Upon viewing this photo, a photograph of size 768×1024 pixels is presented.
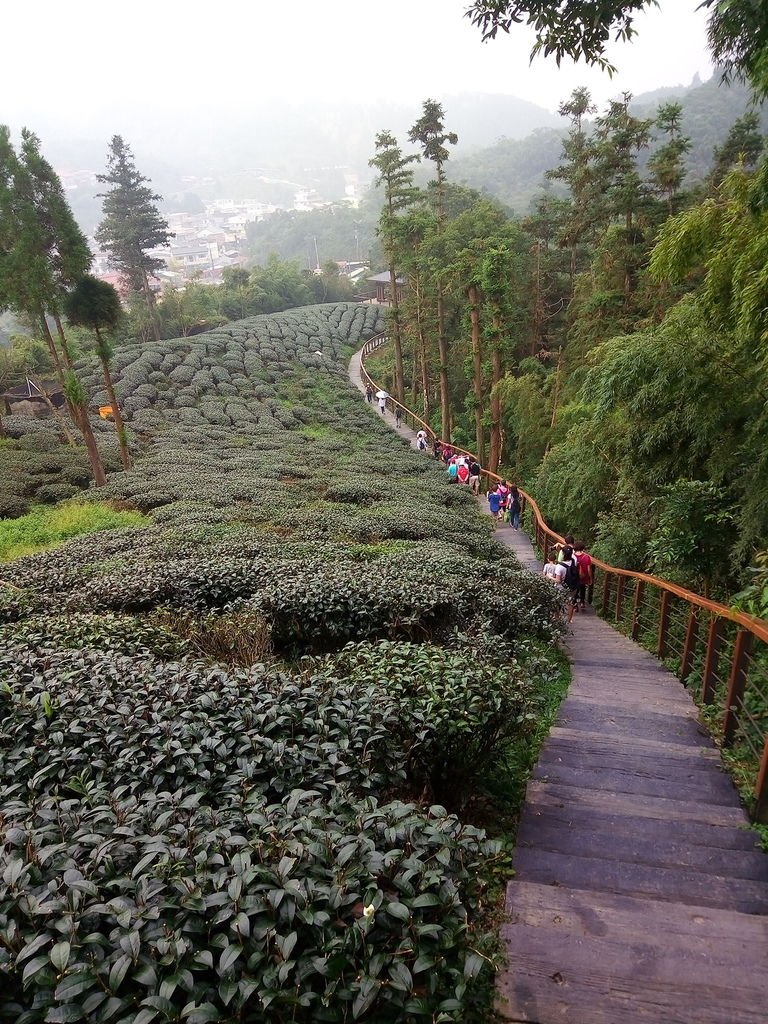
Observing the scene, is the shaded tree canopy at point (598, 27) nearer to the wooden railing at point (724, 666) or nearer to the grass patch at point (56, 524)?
the wooden railing at point (724, 666)

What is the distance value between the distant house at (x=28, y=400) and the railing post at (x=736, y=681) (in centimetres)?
2686

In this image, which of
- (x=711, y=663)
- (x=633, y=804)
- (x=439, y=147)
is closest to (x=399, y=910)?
(x=633, y=804)

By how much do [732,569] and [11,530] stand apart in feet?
46.2

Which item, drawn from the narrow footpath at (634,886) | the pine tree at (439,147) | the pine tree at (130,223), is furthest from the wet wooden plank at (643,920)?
the pine tree at (130,223)

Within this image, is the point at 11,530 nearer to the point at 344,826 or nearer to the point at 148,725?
the point at 148,725

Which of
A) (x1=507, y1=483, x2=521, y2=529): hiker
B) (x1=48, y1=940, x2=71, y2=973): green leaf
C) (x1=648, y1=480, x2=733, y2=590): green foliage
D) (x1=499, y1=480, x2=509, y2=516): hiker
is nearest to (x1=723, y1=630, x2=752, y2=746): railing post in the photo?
(x1=648, y1=480, x2=733, y2=590): green foliage

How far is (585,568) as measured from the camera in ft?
30.8

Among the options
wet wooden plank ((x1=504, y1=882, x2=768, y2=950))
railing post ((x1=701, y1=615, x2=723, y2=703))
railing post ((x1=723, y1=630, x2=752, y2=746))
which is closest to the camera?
wet wooden plank ((x1=504, y1=882, x2=768, y2=950))

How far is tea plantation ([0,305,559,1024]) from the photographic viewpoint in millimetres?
1839

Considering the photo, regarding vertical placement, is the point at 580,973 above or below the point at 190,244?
below

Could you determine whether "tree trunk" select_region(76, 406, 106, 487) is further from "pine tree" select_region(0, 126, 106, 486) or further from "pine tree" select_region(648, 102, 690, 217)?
"pine tree" select_region(648, 102, 690, 217)

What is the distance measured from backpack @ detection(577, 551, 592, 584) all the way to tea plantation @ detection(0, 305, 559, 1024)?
2000 millimetres

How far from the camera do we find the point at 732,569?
6934mm

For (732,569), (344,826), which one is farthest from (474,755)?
(732,569)
